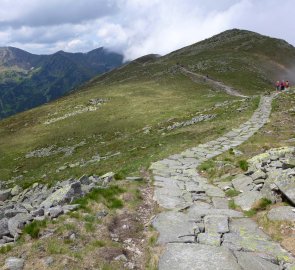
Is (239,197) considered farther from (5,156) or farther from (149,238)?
(5,156)

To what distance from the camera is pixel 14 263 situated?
10.7m

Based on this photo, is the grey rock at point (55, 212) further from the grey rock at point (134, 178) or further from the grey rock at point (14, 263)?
the grey rock at point (134, 178)

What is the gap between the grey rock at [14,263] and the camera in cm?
1047

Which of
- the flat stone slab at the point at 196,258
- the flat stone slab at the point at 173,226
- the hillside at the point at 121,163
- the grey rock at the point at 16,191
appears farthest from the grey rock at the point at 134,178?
the grey rock at the point at 16,191

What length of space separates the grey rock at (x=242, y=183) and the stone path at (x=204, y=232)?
909mm

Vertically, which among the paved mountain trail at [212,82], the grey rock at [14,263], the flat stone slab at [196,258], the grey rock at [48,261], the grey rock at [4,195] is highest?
the paved mountain trail at [212,82]

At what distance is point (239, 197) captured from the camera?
677 inches

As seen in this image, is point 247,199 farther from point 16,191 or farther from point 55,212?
point 16,191

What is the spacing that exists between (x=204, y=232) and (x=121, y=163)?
17477 mm

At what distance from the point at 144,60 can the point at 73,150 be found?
14297cm

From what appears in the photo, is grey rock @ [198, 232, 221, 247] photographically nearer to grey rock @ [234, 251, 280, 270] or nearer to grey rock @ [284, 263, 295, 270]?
grey rock @ [234, 251, 280, 270]

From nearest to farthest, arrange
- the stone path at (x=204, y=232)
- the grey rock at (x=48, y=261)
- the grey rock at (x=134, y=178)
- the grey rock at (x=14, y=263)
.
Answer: the grey rock at (x=14, y=263) < the grey rock at (x=48, y=261) < the stone path at (x=204, y=232) < the grey rock at (x=134, y=178)

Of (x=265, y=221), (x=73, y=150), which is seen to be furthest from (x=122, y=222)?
(x=73, y=150)

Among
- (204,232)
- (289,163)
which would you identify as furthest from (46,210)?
(289,163)
